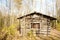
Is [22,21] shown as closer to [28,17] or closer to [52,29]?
[28,17]

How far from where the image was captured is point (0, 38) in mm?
2525

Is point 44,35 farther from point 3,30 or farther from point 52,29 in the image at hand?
point 3,30

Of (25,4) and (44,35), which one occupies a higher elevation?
(25,4)

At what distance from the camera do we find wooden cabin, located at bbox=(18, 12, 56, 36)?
2.47m

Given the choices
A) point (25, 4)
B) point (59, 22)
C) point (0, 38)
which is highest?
point (25, 4)

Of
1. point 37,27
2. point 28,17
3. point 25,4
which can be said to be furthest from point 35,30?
point 25,4

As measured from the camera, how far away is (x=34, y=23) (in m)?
2.48

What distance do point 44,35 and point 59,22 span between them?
0.27m

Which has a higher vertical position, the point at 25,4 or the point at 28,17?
the point at 25,4

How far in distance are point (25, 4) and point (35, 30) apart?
39 centimetres

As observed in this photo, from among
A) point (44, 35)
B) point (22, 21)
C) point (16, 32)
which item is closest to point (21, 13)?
point (22, 21)

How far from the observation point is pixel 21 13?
2.49 metres

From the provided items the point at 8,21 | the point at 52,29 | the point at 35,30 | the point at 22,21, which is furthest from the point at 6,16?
the point at 52,29

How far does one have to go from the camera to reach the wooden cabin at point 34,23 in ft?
8.09
